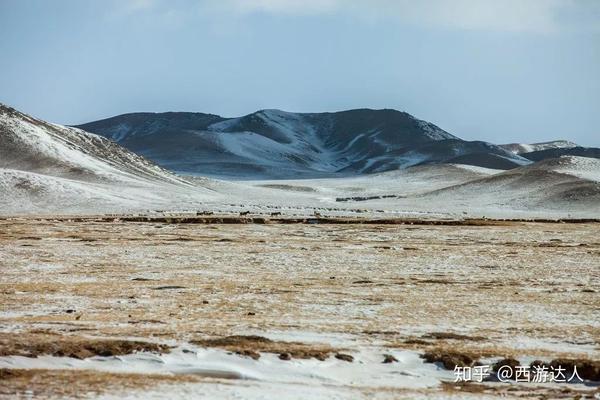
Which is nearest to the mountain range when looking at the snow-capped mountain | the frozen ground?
the snow-capped mountain

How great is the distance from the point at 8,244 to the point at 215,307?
23334mm

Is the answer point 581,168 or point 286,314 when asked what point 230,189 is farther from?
point 286,314

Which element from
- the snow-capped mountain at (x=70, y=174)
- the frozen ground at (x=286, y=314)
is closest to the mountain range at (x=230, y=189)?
the snow-capped mountain at (x=70, y=174)

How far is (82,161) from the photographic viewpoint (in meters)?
138

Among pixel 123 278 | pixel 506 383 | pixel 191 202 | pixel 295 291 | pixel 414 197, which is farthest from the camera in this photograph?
pixel 414 197

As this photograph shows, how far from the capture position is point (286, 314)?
1925 cm

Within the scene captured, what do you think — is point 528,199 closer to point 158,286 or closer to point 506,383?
point 158,286

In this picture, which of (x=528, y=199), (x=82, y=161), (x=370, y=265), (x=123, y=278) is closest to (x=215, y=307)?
(x=123, y=278)

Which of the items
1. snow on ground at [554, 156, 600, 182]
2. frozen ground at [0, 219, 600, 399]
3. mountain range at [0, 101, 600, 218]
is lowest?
frozen ground at [0, 219, 600, 399]

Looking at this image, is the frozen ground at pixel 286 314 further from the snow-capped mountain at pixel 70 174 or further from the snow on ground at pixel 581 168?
the snow on ground at pixel 581 168

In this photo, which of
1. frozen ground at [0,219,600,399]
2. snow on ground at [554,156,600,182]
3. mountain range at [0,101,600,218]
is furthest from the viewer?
snow on ground at [554,156,600,182]

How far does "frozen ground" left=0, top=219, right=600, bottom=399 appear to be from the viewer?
1266 cm

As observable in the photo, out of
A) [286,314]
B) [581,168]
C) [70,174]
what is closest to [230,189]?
[70,174]

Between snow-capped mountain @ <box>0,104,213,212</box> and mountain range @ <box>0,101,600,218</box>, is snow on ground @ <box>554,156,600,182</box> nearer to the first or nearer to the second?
mountain range @ <box>0,101,600,218</box>
